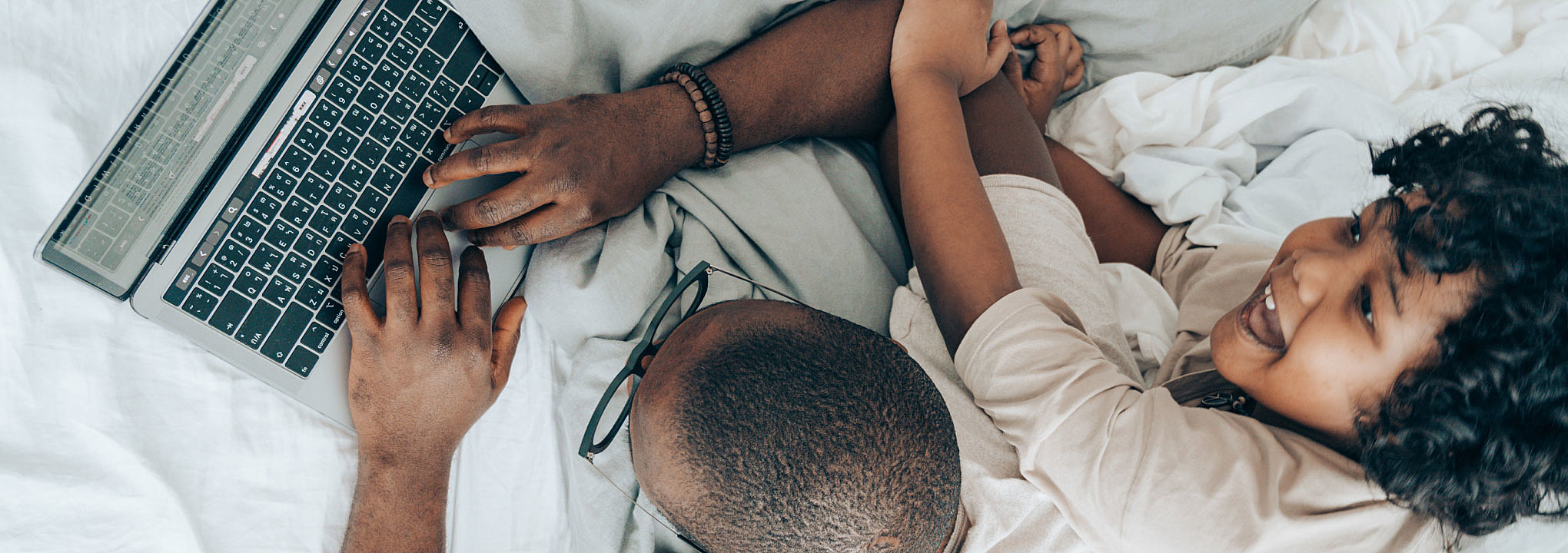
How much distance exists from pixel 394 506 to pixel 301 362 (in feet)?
0.61

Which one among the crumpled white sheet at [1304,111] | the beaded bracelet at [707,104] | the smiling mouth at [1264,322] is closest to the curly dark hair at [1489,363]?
the smiling mouth at [1264,322]

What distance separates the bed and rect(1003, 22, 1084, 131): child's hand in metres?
0.03

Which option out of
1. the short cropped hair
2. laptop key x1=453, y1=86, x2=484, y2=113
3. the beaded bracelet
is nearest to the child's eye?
the short cropped hair

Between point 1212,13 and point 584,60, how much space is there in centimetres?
94

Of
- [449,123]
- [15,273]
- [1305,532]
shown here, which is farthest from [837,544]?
[15,273]

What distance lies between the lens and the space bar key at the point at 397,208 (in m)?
0.79

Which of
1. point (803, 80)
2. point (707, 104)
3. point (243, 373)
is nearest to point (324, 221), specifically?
point (243, 373)

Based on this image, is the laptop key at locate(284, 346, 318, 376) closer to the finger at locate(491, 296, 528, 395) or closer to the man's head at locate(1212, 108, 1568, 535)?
the finger at locate(491, 296, 528, 395)

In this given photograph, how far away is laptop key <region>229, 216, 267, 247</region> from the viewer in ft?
2.39

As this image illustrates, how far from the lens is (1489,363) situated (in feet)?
2.25

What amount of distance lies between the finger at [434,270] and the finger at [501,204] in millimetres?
A: 29

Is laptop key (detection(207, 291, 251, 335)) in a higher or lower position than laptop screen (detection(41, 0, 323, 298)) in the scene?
lower

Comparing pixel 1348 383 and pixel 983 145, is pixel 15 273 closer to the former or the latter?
pixel 983 145

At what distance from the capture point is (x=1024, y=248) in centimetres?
100
